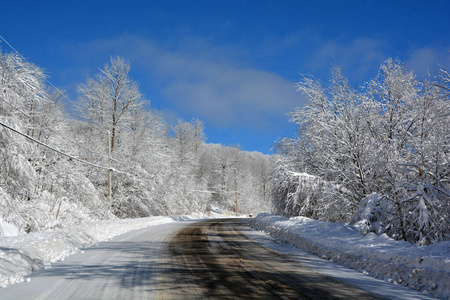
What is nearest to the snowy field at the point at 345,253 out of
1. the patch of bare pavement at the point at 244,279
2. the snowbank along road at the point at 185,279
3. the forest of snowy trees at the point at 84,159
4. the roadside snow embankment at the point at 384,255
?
the roadside snow embankment at the point at 384,255

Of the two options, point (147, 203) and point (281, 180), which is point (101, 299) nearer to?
point (281, 180)

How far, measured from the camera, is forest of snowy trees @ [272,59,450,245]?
8188mm

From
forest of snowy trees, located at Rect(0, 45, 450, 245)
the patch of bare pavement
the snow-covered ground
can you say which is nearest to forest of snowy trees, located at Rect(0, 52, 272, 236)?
forest of snowy trees, located at Rect(0, 45, 450, 245)

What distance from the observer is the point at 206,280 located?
19.2 feet

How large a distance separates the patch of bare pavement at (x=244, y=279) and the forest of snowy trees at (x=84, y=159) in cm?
714

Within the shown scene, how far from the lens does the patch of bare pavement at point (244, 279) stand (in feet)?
16.2

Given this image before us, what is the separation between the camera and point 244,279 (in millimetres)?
5863

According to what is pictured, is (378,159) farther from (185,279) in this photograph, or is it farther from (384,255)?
(185,279)

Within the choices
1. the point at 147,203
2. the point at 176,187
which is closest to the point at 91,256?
the point at 147,203

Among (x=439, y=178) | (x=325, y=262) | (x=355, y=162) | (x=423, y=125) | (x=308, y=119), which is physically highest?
(x=308, y=119)

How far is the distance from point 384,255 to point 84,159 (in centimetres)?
2760

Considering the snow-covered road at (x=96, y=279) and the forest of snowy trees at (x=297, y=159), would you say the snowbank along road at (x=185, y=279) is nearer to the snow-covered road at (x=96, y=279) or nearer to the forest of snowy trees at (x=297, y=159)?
the snow-covered road at (x=96, y=279)

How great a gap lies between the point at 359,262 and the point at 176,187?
31.8 m

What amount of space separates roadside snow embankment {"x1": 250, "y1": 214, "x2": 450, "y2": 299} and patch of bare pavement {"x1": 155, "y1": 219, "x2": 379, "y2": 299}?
111 cm
